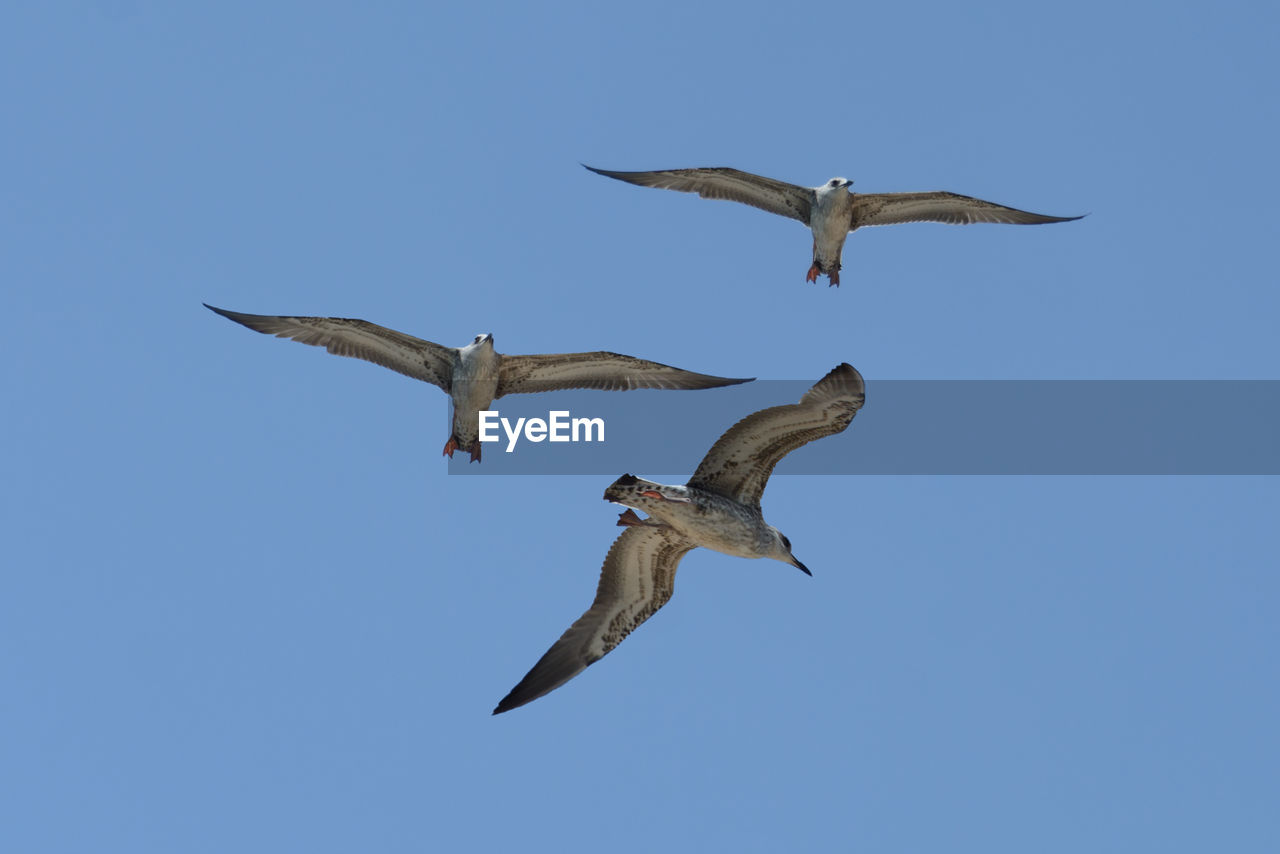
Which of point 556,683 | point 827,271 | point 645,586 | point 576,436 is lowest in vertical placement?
point 556,683

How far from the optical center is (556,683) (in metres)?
18.1

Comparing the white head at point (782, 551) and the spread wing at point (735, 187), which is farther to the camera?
the spread wing at point (735, 187)

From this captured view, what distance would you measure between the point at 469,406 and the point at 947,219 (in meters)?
9.28

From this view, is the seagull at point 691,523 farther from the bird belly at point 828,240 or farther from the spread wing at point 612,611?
the bird belly at point 828,240

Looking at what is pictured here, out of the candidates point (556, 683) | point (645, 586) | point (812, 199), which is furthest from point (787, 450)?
point (812, 199)

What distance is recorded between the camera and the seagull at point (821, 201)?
24.3m

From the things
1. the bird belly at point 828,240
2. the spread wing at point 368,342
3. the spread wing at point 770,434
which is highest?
the bird belly at point 828,240

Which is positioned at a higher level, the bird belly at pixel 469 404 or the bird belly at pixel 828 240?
the bird belly at pixel 828 240

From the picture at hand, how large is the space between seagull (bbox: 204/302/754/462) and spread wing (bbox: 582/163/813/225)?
4546 millimetres

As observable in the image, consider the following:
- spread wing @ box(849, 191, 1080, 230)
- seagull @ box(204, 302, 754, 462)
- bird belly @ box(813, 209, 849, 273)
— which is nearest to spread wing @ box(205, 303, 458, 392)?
seagull @ box(204, 302, 754, 462)

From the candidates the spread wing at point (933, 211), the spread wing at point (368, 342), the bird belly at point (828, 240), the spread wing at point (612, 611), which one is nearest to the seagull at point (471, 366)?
the spread wing at point (368, 342)

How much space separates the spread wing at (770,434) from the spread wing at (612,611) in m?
1.50

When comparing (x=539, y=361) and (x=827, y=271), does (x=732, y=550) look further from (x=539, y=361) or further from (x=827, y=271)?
(x=827, y=271)

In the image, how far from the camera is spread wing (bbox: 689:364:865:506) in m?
15.5
